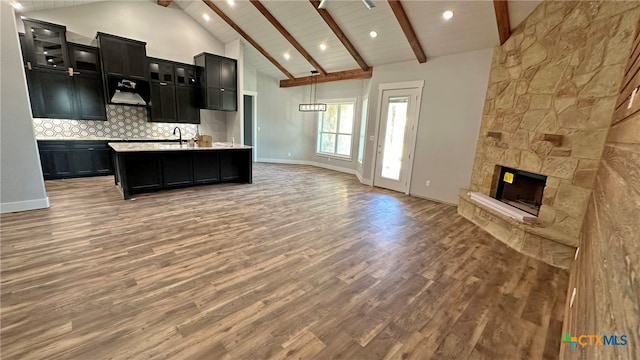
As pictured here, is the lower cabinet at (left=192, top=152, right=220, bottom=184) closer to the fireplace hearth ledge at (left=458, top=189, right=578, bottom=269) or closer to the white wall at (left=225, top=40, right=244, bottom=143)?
the white wall at (left=225, top=40, right=244, bottom=143)

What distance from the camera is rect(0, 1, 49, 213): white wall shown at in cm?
344

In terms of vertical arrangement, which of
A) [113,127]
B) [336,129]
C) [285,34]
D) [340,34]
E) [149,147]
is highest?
[285,34]

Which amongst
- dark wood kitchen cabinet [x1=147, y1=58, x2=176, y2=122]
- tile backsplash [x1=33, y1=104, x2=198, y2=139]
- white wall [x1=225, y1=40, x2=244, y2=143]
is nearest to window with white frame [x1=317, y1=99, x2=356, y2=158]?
white wall [x1=225, y1=40, x2=244, y2=143]

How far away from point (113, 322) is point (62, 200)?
380 centimetres

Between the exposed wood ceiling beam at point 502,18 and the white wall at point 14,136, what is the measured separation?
6.48m

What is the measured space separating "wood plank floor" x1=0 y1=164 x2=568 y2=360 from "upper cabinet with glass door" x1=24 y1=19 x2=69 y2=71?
323 cm

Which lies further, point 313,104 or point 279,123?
point 279,123

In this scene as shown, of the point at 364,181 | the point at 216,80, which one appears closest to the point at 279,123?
the point at 216,80

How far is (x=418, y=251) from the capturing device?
3.21 m

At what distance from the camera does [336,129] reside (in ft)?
28.7

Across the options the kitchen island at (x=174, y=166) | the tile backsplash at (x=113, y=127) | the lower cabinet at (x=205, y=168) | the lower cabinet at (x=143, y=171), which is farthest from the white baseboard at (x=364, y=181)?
the tile backsplash at (x=113, y=127)

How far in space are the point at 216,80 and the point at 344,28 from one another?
12.6 feet

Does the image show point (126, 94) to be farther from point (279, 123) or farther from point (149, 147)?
point (279, 123)

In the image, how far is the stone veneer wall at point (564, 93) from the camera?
116 inches
